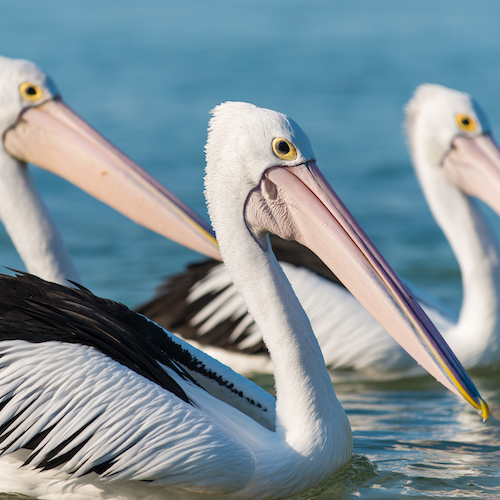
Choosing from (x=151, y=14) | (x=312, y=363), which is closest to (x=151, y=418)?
(x=312, y=363)

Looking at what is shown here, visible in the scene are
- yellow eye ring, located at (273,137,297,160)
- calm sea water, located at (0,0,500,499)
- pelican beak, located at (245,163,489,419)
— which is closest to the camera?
pelican beak, located at (245,163,489,419)

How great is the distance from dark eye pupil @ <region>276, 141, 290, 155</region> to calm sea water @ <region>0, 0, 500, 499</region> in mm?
1205

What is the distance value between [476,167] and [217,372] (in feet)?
9.43

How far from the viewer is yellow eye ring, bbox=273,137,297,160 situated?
10.1 ft

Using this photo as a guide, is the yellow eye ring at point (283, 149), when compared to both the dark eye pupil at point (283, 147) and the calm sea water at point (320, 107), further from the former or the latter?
the calm sea water at point (320, 107)

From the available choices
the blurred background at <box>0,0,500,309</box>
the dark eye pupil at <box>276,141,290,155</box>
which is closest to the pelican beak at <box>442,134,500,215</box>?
the blurred background at <box>0,0,500,309</box>

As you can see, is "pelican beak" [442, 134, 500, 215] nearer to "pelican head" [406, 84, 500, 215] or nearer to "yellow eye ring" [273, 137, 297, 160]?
"pelican head" [406, 84, 500, 215]

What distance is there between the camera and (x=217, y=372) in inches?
130

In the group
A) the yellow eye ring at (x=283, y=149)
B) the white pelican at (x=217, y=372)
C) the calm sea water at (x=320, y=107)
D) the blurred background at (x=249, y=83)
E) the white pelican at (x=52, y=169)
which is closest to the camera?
the white pelican at (x=217, y=372)

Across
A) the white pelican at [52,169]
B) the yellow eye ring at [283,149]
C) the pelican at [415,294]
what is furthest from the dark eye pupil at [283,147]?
the pelican at [415,294]

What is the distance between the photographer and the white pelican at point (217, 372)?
2.84 meters

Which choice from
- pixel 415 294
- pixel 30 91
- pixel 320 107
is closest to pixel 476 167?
pixel 415 294

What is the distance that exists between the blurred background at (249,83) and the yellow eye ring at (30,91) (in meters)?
3.13

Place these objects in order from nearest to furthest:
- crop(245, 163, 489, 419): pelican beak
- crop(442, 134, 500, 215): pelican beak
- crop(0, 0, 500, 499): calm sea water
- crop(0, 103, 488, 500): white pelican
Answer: crop(0, 103, 488, 500): white pelican, crop(245, 163, 489, 419): pelican beak, crop(0, 0, 500, 499): calm sea water, crop(442, 134, 500, 215): pelican beak
